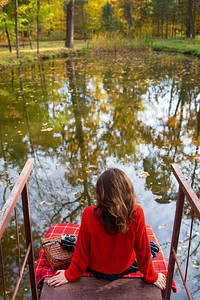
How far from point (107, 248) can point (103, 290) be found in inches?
15.0

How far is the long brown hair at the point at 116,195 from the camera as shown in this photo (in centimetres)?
199

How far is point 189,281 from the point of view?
3285 millimetres

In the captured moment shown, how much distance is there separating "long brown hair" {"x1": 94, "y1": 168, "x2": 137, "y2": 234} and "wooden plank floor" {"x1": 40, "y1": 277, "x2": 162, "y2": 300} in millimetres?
626

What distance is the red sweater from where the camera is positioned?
86.3 inches

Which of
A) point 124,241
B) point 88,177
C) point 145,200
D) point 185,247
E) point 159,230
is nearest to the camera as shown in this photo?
point 124,241

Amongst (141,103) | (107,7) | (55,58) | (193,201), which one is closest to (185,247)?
(193,201)

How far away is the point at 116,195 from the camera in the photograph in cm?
200

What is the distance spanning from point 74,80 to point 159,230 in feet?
37.2

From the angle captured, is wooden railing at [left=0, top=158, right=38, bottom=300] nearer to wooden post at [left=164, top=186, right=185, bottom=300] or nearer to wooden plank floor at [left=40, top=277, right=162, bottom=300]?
wooden plank floor at [left=40, top=277, right=162, bottom=300]

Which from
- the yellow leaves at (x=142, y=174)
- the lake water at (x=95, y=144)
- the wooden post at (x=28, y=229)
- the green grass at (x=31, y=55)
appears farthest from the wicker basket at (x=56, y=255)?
the green grass at (x=31, y=55)

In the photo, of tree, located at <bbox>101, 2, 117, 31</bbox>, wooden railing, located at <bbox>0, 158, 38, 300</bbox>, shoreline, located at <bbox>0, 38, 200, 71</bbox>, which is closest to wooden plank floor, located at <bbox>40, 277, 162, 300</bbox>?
wooden railing, located at <bbox>0, 158, 38, 300</bbox>

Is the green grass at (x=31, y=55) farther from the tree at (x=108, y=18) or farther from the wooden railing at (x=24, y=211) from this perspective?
the wooden railing at (x=24, y=211)

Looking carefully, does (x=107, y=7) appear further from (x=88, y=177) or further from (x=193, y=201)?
(x=193, y=201)

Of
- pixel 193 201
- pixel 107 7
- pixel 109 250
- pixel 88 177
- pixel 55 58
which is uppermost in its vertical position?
pixel 107 7
